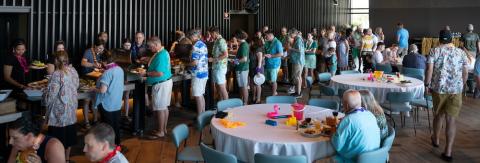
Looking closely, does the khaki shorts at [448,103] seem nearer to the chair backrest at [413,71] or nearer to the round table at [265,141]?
→ the round table at [265,141]

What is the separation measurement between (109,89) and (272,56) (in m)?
4.40

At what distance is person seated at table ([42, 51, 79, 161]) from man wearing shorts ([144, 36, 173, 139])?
5.10 feet

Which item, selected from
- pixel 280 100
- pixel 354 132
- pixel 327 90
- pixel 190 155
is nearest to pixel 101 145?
pixel 190 155

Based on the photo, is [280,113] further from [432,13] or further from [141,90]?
[432,13]

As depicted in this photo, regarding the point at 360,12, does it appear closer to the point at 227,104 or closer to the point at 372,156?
the point at 227,104

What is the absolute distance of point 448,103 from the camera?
19.8 feet

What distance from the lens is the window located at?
75.7 ft

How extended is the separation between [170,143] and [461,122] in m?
5.08

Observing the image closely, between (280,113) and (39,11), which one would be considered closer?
(280,113)

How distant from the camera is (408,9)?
2177 centimetres

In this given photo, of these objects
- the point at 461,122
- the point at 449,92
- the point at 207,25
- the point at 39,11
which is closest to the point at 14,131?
the point at 449,92

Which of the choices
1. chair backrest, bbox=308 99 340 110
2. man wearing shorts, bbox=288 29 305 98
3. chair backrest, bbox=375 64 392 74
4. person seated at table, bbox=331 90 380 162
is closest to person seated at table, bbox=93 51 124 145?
chair backrest, bbox=308 99 340 110

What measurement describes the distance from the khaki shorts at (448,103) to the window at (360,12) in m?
17.4

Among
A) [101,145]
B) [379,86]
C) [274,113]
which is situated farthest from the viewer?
[379,86]
